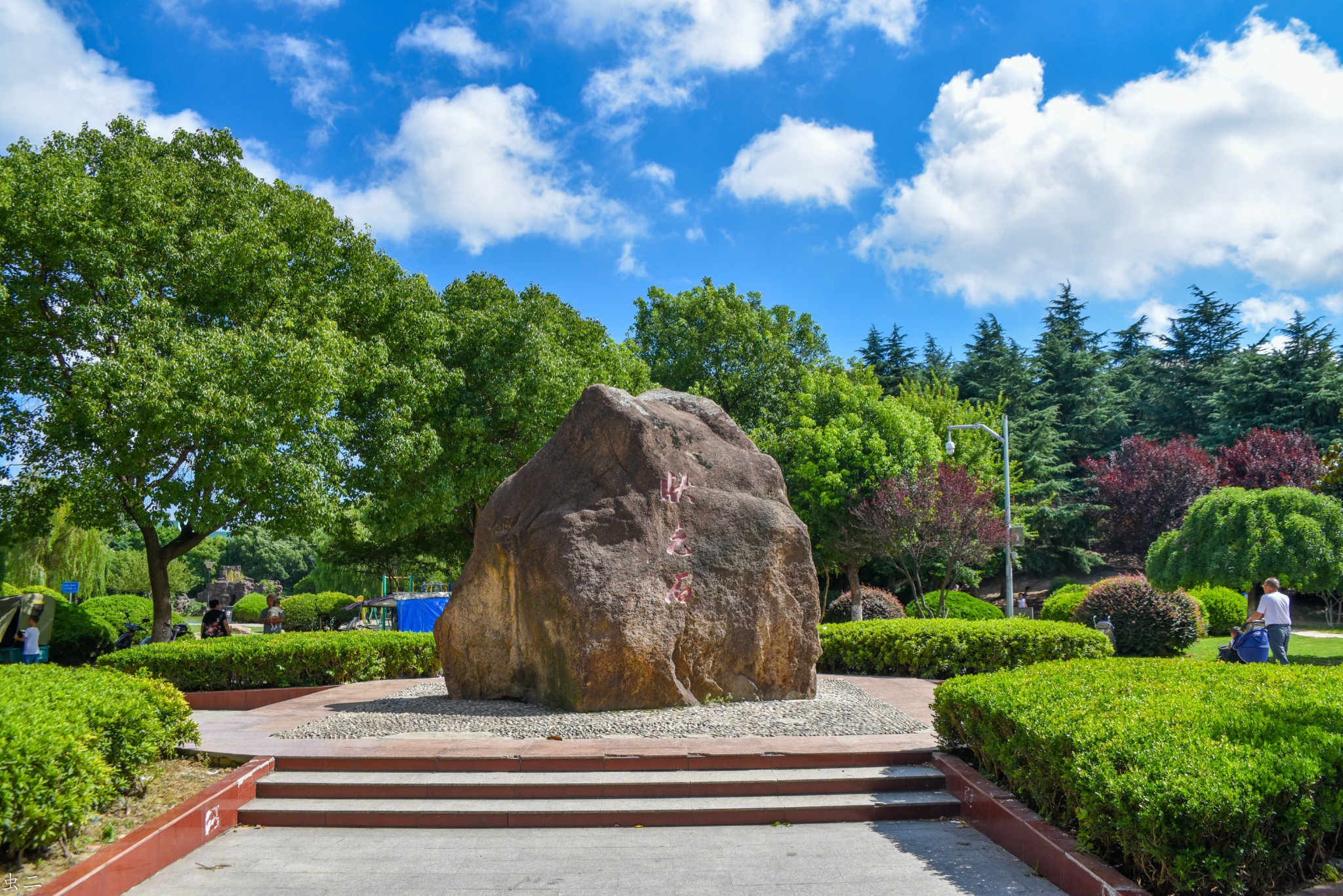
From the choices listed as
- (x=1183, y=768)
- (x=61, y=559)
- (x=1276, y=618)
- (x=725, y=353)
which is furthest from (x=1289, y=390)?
(x=61, y=559)

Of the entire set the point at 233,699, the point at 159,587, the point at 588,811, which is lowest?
the point at 233,699

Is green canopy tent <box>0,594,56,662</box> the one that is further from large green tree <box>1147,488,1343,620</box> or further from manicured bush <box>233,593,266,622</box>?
large green tree <box>1147,488,1343,620</box>

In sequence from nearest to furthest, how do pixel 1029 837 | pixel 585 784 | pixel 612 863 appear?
pixel 1029 837, pixel 612 863, pixel 585 784

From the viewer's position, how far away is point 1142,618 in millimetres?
17172

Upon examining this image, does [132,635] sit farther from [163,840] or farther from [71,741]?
[71,741]

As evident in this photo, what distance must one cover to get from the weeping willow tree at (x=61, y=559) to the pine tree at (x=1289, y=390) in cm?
4288

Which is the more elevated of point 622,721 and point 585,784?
point 622,721

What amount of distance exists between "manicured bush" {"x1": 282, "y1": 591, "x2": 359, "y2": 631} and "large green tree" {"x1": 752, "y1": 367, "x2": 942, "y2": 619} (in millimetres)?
17583

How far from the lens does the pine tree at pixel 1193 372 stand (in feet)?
133

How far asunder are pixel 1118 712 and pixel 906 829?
176cm

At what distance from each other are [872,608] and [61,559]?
74.9 feet

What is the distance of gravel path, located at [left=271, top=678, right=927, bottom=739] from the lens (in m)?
8.09

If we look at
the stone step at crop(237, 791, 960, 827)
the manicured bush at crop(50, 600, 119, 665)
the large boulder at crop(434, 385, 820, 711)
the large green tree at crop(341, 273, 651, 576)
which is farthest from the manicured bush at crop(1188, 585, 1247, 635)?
the manicured bush at crop(50, 600, 119, 665)

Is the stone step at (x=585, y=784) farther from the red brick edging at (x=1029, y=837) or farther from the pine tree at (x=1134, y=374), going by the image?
the pine tree at (x=1134, y=374)
